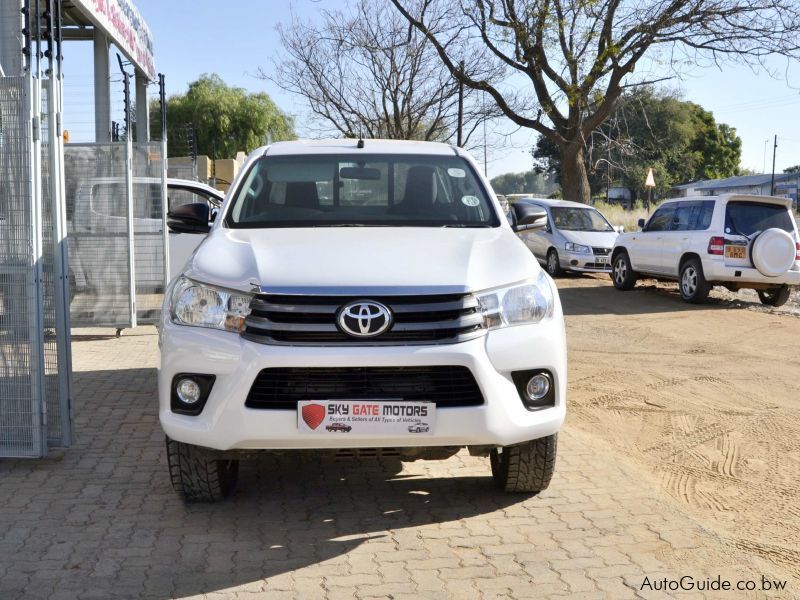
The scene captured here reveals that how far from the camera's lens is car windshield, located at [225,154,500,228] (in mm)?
5473

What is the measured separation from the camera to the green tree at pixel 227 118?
53938 millimetres

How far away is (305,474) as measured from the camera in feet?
18.2

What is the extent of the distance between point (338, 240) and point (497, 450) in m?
1.34

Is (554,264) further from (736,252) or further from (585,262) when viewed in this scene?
(736,252)

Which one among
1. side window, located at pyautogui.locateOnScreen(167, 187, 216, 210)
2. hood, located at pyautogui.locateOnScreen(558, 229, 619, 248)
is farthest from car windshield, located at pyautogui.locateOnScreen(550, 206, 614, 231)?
side window, located at pyautogui.locateOnScreen(167, 187, 216, 210)

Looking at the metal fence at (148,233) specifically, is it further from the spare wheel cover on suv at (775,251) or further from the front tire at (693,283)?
the spare wheel cover on suv at (775,251)

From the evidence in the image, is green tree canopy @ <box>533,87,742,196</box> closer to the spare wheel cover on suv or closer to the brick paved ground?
the spare wheel cover on suv

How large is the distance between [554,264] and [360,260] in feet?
51.4

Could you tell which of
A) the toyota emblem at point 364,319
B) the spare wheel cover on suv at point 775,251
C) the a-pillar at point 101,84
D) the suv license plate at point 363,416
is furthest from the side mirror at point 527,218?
the a-pillar at point 101,84

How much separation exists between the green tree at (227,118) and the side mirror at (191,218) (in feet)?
159

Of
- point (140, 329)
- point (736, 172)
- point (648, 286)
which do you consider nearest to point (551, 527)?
point (140, 329)

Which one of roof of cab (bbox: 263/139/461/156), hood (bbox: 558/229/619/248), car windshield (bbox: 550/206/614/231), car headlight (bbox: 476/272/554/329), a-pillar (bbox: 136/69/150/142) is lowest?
hood (bbox: 558/229/619/248)

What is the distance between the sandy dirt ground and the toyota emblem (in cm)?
191

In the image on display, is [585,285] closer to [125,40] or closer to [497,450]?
[125,40]
